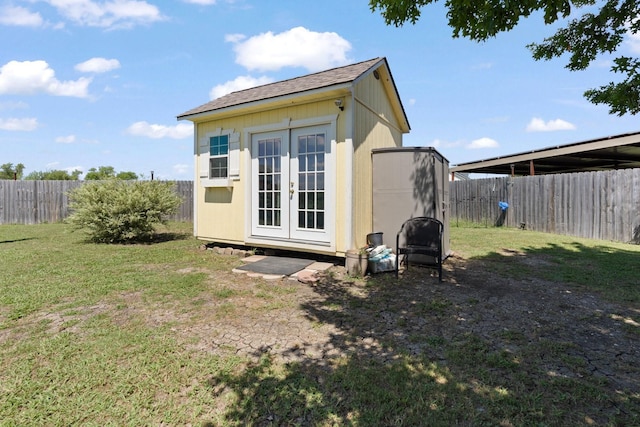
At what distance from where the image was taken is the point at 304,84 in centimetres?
582

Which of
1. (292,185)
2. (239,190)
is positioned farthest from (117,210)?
(292,185)

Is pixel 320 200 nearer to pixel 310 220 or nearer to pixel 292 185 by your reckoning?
pixel 310 220

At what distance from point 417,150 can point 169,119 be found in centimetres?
593

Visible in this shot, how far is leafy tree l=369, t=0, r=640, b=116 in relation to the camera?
3.80m

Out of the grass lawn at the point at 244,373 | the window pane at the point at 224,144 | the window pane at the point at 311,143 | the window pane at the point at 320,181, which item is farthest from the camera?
the window pane at the point at 224,144

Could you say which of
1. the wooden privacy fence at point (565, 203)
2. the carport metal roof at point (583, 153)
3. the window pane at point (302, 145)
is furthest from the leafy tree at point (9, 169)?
the carport metal roof at point (583, 153)

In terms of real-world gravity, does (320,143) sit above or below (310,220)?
above

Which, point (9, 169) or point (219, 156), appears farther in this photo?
point (9, 169)

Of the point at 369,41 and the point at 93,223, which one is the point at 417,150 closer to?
the point at 369,41

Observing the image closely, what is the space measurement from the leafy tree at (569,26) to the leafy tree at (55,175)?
97.1ft

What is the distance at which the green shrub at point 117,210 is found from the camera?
27.0 feet

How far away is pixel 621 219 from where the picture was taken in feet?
27.6

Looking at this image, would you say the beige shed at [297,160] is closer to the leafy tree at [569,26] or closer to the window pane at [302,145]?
the window pane at [302,145]

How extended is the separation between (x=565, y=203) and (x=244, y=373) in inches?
452
